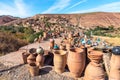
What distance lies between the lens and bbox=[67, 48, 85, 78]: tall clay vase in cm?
424

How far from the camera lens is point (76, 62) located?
4266 mm

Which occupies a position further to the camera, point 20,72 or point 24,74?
point 20,72

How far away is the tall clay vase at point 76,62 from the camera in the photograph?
424 centimetres

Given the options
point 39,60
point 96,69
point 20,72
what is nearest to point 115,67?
point 96,69

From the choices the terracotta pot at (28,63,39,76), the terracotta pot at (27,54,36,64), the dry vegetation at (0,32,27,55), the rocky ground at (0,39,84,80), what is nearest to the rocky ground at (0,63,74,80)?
the rocky ground at (0,39,84,80)

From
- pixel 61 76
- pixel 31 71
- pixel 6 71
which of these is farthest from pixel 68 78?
pixel 6 71

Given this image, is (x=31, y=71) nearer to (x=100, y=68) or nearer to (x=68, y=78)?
(x=68, y=78)

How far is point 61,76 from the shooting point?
4.57 metres

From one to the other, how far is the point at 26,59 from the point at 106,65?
2487mm

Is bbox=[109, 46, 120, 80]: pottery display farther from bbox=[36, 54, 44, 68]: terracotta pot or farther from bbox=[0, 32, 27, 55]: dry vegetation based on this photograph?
bbox=[0, 32, 27, 55]: dry vegetation

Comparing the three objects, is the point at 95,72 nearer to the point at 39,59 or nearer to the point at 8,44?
the point at 39,59

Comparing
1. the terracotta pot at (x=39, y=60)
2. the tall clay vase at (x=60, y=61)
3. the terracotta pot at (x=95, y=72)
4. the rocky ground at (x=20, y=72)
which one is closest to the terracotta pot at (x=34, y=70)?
the rocky ground at (x=20, y=72)

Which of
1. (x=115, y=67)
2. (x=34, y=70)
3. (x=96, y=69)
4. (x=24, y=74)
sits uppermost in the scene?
(x=115, y=67)

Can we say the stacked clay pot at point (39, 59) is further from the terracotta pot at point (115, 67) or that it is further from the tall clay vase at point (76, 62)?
the terracotta pot at point (115, 67)
